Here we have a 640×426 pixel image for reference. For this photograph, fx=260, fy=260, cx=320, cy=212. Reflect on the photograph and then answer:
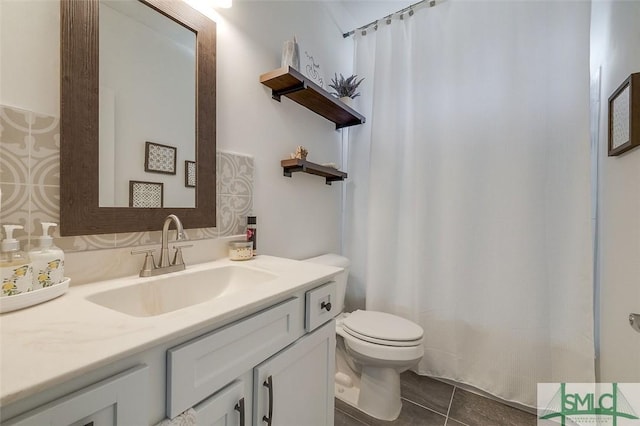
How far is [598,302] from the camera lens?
1363 mm

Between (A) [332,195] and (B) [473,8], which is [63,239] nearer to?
(A) [332,195]

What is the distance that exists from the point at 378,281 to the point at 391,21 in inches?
→ 70.8

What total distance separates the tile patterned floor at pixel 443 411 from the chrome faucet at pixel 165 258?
1.14m

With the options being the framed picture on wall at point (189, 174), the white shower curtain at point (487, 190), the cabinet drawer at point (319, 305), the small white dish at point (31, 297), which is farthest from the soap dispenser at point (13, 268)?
the white shower curtain at point (487, 190)

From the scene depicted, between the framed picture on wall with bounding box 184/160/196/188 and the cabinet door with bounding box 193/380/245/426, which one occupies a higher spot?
the framed picture on wall with bounding box 184/160/196/188

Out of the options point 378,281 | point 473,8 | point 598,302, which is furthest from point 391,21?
point 598,302

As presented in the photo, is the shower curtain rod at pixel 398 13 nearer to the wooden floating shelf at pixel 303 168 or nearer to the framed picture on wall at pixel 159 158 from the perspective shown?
the wooden floating shelf at pixel 303 168

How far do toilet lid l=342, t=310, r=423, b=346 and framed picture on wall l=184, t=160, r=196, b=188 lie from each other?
41.5 inches

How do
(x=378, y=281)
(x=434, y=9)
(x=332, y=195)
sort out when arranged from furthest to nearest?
(x=332, y=195)
(x=378, y=281)
(x=434, y=9)

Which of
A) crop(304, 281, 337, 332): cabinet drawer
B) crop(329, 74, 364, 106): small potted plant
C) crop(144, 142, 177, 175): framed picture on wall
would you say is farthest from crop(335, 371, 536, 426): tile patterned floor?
crop(329, 74, 364, 106): small potted plant

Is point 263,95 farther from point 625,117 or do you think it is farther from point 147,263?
point 625,117

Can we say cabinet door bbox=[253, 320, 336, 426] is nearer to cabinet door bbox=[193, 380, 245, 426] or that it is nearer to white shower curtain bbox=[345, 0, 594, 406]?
cabinet door bbox=[193, 380, 245, 426]

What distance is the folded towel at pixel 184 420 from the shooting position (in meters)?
0.50

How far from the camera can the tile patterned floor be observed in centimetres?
133
